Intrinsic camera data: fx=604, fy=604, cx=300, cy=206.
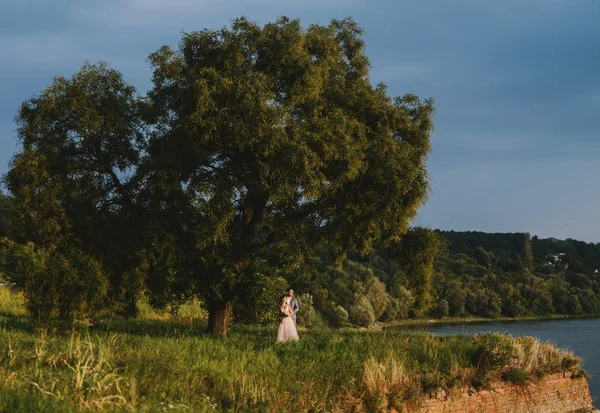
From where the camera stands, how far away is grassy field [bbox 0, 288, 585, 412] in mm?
8781

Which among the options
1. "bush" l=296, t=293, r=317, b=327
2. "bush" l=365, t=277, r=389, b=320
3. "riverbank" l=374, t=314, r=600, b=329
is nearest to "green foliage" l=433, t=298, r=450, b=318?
"riverbank" l=374, t=314, r=600, b=329

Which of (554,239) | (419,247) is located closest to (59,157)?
(419,247)

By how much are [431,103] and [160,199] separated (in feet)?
30.0

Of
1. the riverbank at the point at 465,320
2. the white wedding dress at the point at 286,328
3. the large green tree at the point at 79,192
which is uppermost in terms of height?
the large green tree at the point at 79,192

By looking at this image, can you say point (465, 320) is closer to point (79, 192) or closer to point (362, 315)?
point (362, 315)

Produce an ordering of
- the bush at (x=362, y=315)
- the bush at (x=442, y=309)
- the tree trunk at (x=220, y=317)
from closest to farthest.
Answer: the tree trunk at (x=220, y=317)
the bush at (x=362, y=315)
the bush at (x=442, y=309)

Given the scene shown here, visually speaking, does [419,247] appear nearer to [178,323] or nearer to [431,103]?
[431,103]

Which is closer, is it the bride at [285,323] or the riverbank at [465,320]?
the bride at [285,323]

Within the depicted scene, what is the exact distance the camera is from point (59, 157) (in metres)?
17.3

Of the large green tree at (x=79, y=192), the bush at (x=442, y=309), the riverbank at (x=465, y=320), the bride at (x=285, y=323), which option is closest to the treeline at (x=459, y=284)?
the bush at (x=442, y=309)

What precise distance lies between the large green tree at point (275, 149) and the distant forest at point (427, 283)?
1.57 m

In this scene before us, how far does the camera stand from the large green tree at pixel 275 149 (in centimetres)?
1605

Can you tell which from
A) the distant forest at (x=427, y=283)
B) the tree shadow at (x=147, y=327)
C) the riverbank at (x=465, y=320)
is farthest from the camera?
the riverbank at (x=465, y=320)

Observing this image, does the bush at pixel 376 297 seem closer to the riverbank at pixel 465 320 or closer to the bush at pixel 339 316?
the riverbank at pixel 465 320
